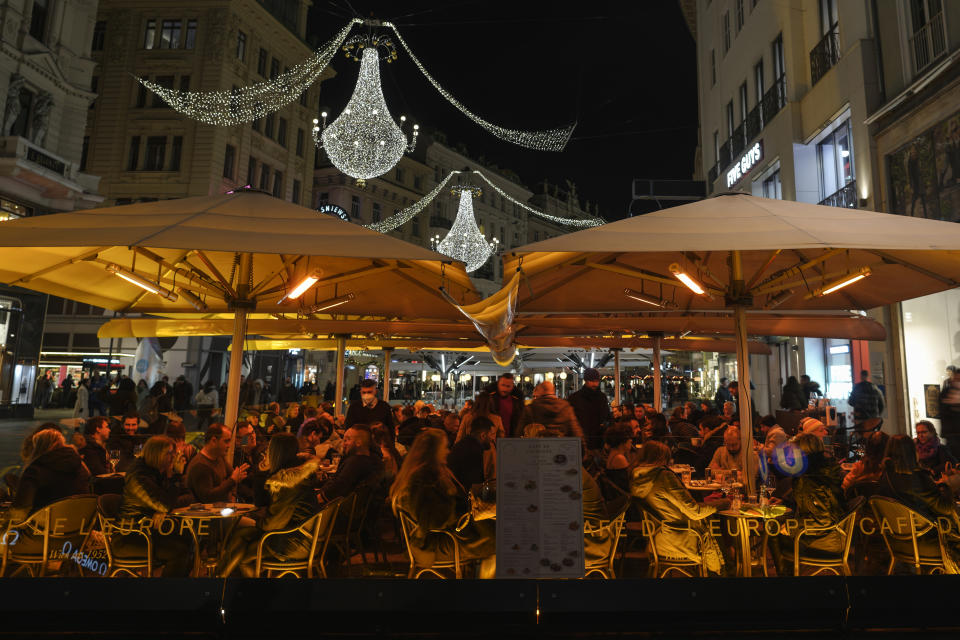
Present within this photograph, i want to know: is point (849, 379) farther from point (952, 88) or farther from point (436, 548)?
point (436, 548)

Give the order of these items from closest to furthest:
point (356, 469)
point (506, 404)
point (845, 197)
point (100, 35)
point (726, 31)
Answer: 1. point (356, 469)
2. point (506, 404)
3. point (845, 197)
4. point (726, 31)
5. point (100, 35)

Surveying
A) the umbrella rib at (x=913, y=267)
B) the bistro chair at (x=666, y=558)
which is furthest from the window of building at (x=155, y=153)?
the bistro chair at (x=666, y=558)

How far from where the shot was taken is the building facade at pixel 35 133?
2122 cm

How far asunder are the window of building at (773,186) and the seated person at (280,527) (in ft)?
60.8

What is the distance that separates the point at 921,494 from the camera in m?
4.83

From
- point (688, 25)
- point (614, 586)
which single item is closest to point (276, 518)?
point (614, 586)

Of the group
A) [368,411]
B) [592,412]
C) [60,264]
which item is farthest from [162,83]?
[592,412]

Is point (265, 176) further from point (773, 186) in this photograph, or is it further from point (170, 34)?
point (773, 186)

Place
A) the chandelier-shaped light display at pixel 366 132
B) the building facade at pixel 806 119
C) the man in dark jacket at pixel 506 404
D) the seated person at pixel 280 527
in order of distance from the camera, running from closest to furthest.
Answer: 1. the seated person at pixel 280 527
2. the man in dark jacket at pixel 506 404
3. the chandelier-shaped light display at pixel 366 132
4. the building facade at pixel 806 119

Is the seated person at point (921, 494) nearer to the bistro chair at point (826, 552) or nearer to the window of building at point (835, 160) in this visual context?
the bistro chair at point (826, 552)

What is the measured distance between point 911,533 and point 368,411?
6704mm

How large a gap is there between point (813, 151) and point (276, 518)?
18.3 meters

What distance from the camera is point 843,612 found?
12.3 feet

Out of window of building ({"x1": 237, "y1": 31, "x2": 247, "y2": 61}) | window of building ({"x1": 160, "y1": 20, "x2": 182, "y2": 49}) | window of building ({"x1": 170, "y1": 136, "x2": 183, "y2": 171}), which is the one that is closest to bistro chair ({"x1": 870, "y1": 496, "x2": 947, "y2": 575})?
window of building ({"x1": 170, "y1": 136, "x2": 183, "y2": 171})
